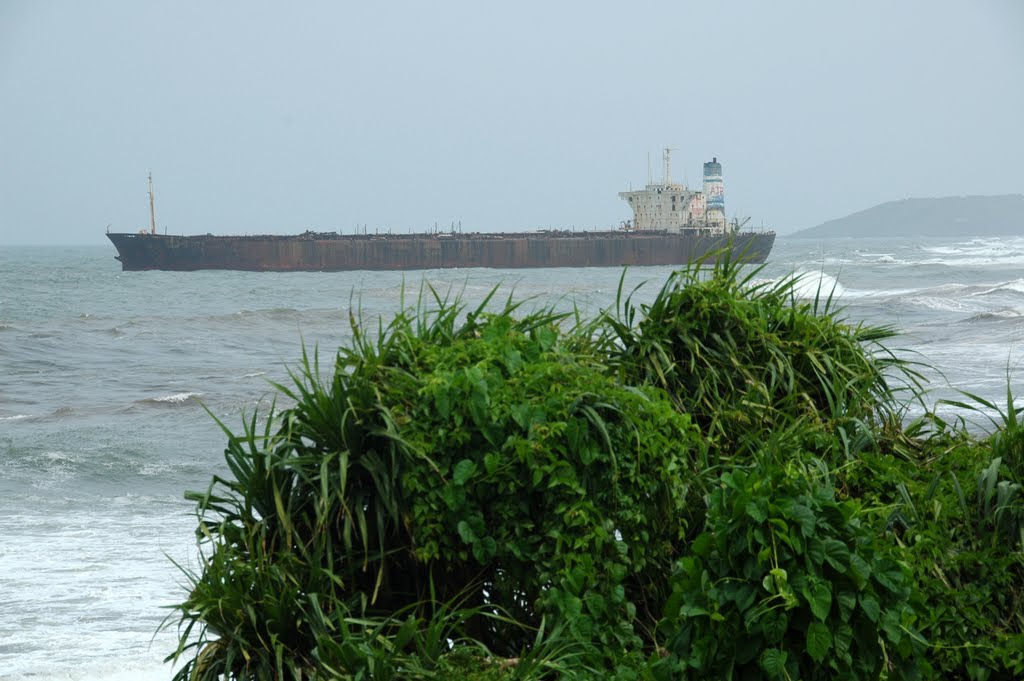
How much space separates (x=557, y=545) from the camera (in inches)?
130

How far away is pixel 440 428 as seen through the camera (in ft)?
11.1

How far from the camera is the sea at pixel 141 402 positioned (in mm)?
7652

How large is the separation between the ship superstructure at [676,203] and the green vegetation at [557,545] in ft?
247

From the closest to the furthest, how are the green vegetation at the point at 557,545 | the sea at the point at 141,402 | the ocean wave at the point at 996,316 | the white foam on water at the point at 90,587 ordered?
the green vegetation at the point at 557,545
the white foam on water at the point at 90,587
the sea at the point at 141,402
the ocean wave at the point at 996,316

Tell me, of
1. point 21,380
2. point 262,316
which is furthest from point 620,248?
point 21,380

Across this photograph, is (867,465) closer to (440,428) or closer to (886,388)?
(886,388)

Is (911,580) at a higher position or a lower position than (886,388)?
lower

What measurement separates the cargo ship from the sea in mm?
12968

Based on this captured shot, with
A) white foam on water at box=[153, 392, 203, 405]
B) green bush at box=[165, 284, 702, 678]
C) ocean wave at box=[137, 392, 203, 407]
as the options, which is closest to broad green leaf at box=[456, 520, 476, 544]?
green bush at box=[165, 284, 702, 678]

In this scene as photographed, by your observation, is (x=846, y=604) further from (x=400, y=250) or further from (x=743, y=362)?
(x=400, y=250)

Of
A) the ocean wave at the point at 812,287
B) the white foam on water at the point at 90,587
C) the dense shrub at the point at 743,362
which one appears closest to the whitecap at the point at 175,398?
the white foam on water at the point at 90,587

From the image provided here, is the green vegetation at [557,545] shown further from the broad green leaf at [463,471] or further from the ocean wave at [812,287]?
the ocean wave at [812,287]

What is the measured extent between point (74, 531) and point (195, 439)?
5551mm

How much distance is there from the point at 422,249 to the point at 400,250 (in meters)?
1.39
